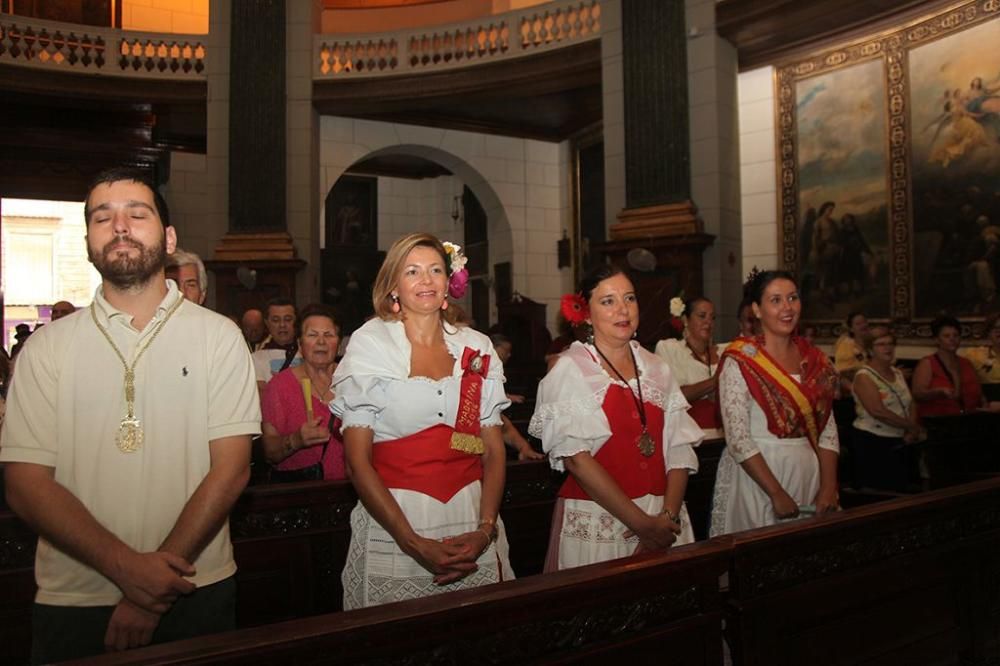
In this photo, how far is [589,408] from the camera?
290cm

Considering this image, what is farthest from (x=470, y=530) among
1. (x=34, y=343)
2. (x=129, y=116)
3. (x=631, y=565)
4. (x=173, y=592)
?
(x=129, y=116)

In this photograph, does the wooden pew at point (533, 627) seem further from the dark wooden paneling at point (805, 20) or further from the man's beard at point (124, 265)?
the dark wooden paneling at point (805, 20)

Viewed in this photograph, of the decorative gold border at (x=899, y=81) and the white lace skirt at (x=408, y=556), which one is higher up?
the decorative gold border at (x=899, y=81)

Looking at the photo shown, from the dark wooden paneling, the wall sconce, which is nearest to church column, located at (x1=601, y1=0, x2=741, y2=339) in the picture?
the dark wooden paneling

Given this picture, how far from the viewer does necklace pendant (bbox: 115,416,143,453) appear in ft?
6.31

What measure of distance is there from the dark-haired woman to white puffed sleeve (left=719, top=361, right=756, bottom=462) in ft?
12.6

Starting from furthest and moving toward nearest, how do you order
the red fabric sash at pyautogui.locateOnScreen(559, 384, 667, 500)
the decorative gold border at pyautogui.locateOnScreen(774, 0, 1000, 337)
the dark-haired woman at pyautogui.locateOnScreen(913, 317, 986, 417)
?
the decorative gold border at pyautogui.locateOnScreen(774, 0, 1000, 337), the dark-haired woman at pyautogui.locateOnScreen(913, 317, 986, 417), the red fabric sash at pyautogui.locateOnScreen(559, 384, 667, 500)

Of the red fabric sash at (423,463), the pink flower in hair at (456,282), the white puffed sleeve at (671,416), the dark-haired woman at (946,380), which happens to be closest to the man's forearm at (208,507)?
the red fabric sash at (423,463)

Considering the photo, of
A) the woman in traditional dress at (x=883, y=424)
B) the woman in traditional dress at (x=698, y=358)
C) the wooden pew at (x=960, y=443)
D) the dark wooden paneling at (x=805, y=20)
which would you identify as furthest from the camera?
the dark wooden paneling at (x=805, y=20)

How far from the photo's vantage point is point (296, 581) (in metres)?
3.39

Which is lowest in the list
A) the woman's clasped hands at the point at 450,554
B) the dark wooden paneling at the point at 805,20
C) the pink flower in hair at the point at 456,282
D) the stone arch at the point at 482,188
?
the woman's clasped hands at the point at 450,554

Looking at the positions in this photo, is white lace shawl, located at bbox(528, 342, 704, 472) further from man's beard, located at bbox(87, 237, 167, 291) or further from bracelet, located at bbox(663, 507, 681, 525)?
man's beard, located at bbox(87, 237, 167, 291)

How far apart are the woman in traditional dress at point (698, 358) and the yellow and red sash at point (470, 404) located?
2691mm

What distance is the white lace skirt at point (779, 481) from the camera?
334 cm
